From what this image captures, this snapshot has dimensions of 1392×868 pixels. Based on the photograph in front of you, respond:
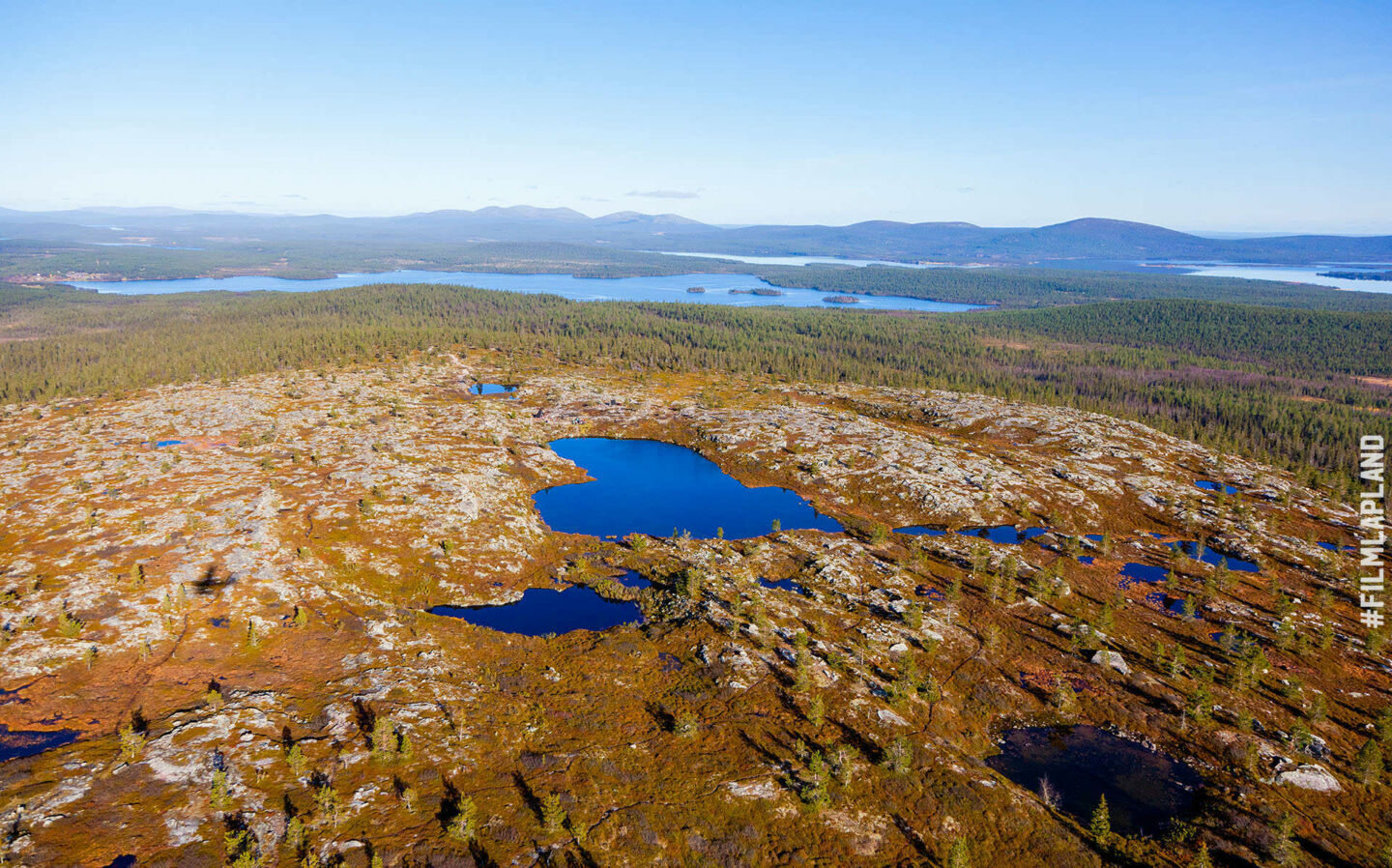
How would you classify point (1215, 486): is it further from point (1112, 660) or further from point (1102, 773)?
point (1102, 773)

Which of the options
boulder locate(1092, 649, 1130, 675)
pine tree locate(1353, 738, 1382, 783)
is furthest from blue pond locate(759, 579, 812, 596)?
pine tree locate(1353, 738, 1382, 783)

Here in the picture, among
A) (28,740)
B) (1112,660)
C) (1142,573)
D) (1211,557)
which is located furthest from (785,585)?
(28,740)

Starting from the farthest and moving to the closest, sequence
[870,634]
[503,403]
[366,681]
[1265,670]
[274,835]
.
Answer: [503,403]
[870,634]
[1265,670]
[366,681]
[274,835]

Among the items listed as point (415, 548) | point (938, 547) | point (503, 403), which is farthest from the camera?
point (503, 403)

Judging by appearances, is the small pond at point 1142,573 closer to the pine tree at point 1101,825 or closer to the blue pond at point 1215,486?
the blue pond at point 1215,486

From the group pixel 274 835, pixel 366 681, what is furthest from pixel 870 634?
pixel 274 835

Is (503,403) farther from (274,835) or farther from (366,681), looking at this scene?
(274,835)

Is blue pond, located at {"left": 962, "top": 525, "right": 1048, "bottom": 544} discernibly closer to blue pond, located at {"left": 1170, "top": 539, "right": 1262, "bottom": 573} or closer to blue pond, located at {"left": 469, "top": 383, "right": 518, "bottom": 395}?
blue pond, located at {"left": 1170, "top": 539, "right": 1262, "bottom": 573}
